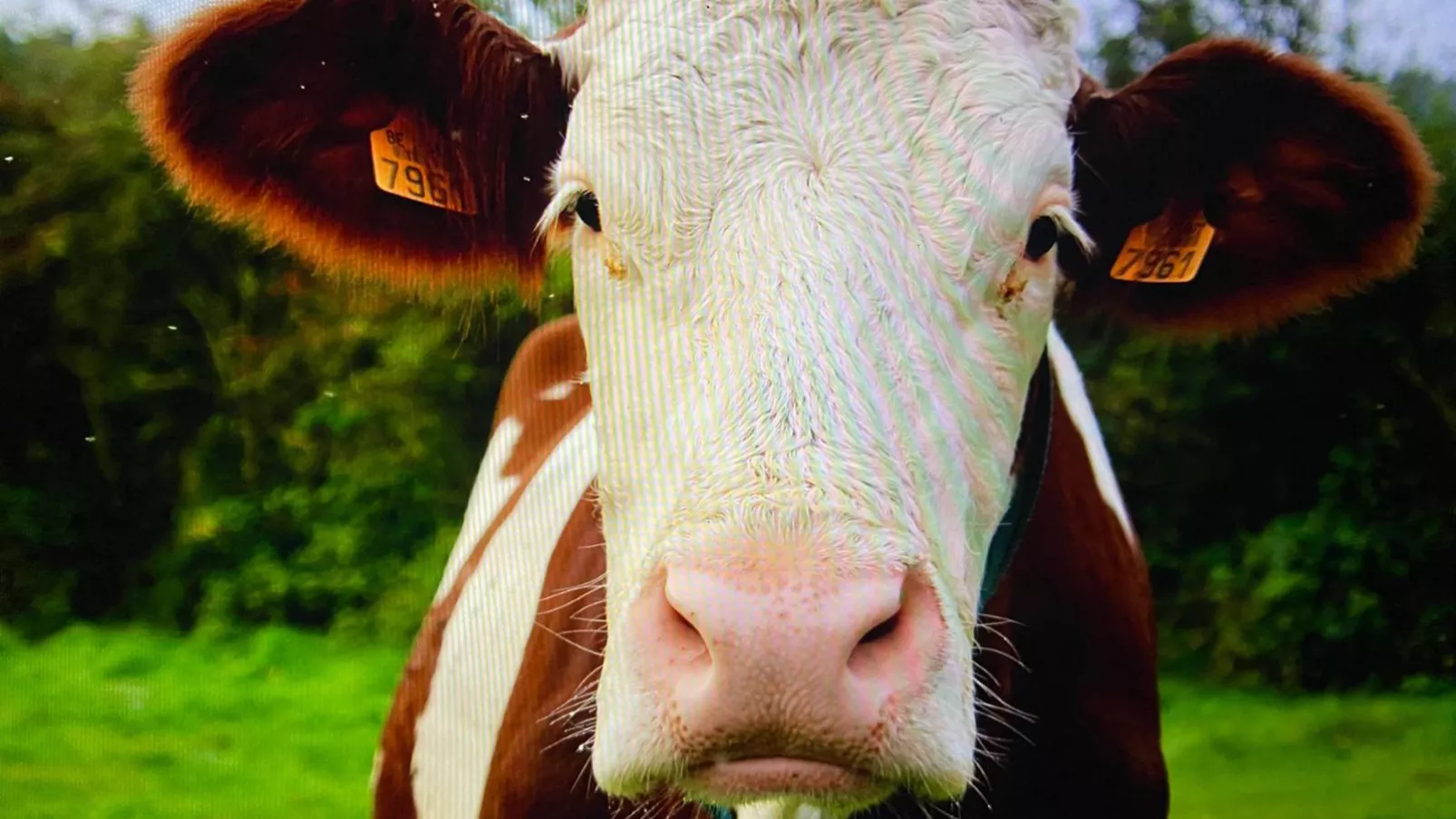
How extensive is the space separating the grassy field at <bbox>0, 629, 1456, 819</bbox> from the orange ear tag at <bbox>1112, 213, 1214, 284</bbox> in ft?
3.68

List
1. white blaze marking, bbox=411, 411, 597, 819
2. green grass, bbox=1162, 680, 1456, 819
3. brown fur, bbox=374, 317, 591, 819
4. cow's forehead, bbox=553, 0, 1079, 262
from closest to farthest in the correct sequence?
cow's forehead, bbox=553, 0, 1079, 262
white blaze marking, bbox=411, 411, 597, 819
brown fur, bbox=374, 317, 591, 819
green grass, bbox=1162, 680, 1456, 819

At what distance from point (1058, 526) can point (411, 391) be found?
161 centimetres

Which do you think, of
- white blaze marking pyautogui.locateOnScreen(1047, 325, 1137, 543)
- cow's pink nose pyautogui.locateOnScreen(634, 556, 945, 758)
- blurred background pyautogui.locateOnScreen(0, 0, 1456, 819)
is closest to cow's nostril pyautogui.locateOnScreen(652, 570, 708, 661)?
cow's pink nose pyautogui.locateOnScreen(634, 556, 945, 758)

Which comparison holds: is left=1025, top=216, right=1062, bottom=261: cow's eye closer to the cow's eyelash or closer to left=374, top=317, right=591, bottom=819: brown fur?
the cow's eyelash

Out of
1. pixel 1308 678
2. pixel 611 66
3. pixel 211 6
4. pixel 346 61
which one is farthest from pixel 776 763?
pixel 1308 678

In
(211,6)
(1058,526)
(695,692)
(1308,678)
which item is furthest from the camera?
(1308,678)

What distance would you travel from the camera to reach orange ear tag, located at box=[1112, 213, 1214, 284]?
1368 millimetres

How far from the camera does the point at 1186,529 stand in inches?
105

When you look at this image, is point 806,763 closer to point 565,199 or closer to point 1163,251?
point 565,199

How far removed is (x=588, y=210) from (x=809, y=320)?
0.32 meters

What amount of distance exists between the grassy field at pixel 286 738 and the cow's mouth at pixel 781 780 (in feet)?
5.41

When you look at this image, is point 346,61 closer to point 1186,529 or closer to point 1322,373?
point 1322,373

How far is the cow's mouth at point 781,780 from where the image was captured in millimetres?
717

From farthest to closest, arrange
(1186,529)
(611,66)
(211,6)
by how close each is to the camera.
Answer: (1186,529) → (211,6) → (611,66)
